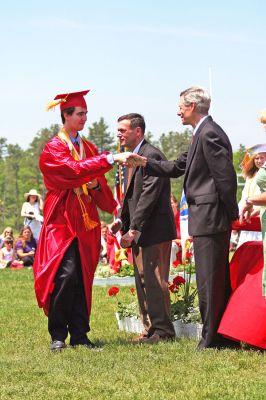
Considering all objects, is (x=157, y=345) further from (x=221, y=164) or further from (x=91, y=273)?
(x=221, y=164)

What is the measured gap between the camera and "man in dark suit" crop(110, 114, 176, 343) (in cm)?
832

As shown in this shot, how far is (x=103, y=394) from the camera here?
19.5 feet

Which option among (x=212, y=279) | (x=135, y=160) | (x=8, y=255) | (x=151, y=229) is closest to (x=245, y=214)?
(x=212, y=279)

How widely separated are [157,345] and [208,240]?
3.69 feet

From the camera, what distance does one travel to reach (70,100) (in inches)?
321

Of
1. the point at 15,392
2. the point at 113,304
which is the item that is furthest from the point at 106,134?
the point at 15,392

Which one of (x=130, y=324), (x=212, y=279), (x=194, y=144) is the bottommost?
(x=130, y=324)

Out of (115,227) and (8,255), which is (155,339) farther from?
(8,255)

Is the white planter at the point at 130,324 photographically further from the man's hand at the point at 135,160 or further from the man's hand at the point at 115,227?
→ the man's hand at the point at 135,160

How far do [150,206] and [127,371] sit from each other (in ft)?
6.74

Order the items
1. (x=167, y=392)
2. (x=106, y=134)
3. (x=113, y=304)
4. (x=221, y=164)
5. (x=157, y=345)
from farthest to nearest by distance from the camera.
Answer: (x=106, y=134) → (x=113, y=304) → (x=157, y=345) → (x=221, y=164) → (x=167, y=392)

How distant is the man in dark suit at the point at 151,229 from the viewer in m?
8.32

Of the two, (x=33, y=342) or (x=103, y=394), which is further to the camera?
(x=33, y=342)

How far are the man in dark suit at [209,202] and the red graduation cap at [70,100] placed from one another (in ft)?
3.39
